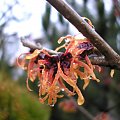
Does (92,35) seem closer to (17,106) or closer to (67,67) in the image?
(67,67)

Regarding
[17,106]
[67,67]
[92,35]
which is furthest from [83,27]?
[17,106]

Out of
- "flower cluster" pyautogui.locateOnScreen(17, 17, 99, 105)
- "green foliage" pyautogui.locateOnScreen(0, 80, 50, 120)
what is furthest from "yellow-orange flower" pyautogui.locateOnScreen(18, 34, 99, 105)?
"green foliage" pyautogui.locateOnScreen(0, 80, 50, 120)

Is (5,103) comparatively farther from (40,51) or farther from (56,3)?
(56,3)

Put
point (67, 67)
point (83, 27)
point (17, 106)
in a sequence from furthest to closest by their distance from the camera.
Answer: point (17, 106) < point (67, 67) < point (83, 27)

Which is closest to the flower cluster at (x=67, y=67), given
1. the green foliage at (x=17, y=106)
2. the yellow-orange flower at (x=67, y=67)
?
the yellow-orange flower at (x=67, y=67)

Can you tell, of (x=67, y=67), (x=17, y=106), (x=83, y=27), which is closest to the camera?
(x=83, y=27)

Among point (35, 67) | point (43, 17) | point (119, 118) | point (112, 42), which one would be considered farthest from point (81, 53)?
point (119, 118)

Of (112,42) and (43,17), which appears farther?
(112,42)

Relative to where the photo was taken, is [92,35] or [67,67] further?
[67,67]
